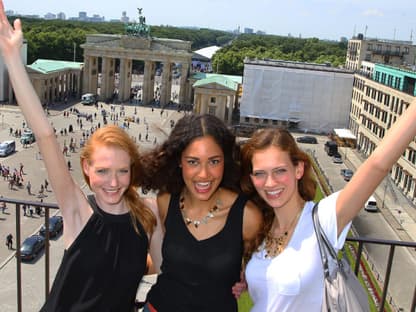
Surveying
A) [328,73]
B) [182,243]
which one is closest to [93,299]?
[182,243]

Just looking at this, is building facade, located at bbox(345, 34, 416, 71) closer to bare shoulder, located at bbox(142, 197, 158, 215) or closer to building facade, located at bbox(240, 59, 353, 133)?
building facade, located at bbox(240, 59, 353, 133)

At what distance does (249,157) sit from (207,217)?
0.60 meters

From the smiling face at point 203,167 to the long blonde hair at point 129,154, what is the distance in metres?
0.42

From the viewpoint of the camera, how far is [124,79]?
75.9 meters

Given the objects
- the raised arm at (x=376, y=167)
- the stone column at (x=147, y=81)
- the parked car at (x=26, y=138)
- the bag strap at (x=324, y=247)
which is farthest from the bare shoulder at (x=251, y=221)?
the stone column at (x=147, y=81)

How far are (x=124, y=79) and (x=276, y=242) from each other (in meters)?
73.5

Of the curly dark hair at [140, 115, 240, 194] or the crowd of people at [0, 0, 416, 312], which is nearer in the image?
the crowd of people at [0, 0, 416, 312]

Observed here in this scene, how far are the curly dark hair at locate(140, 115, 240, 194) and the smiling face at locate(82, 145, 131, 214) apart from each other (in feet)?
1.04

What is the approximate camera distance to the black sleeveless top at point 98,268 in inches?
167

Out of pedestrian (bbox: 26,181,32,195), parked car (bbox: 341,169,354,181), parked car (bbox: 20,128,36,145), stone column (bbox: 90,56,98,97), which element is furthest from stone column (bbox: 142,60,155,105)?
pedestrian (bbox: 26,181,32,195)

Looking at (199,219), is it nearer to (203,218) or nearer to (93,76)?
(203,218)

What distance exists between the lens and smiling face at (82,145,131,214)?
4426mm

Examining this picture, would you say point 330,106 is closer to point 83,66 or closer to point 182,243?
point 83,66

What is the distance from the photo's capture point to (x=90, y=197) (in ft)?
15.0
